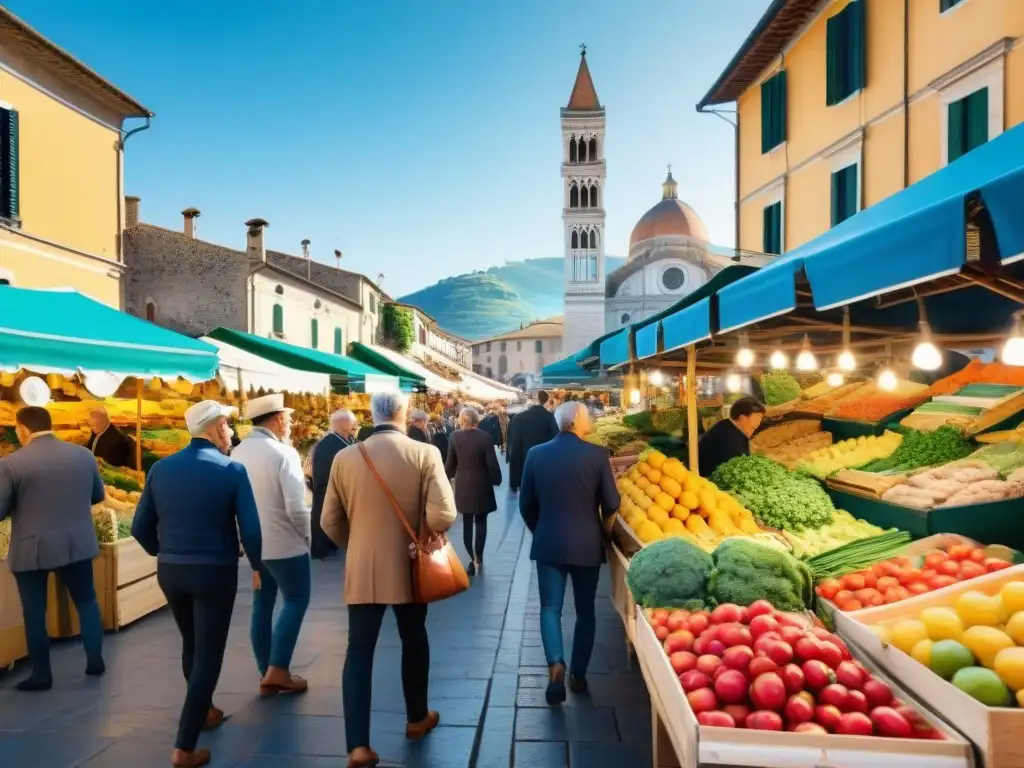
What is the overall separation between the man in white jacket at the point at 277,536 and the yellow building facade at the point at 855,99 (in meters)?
10.2

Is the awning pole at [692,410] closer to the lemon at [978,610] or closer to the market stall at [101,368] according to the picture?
the lemon at [978,610]

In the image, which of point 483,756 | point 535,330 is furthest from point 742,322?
point 535,330

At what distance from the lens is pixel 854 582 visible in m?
3.73

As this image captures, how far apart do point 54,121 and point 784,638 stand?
597 inches

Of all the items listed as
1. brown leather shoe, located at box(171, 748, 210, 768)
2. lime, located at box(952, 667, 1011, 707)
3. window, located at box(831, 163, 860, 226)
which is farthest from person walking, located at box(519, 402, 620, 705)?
window, located at box(831, 163, 860, 226)

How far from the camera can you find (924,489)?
4.97 metres

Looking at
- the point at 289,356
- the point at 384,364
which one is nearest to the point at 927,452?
the point at 289,356

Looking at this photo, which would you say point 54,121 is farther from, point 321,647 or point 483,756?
point 483,756

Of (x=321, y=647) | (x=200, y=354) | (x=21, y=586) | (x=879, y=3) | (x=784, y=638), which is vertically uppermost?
(x=879, y=3)

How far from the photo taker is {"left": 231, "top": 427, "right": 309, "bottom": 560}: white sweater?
421cm

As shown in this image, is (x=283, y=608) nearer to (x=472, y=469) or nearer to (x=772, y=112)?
(x=472, y=469)

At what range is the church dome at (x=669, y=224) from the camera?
61.3 metres

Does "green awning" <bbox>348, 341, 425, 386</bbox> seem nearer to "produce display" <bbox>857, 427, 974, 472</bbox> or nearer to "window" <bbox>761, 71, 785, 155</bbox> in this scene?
"window" <bbox>761, 71, 785, 155</bbox>

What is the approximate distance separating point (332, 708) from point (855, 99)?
13.2 meters
